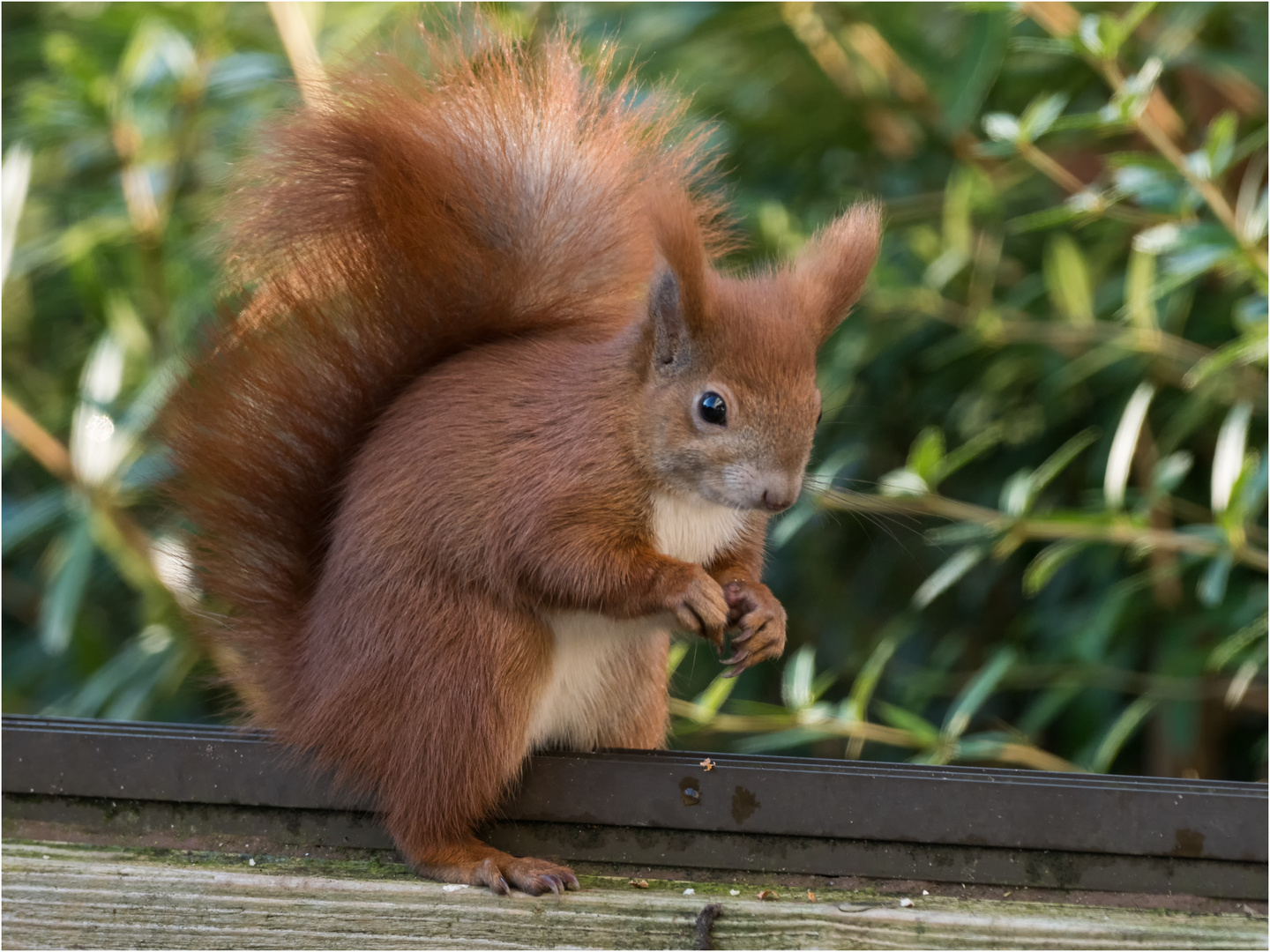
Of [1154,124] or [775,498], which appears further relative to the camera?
[1154,124]

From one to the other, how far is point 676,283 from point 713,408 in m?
0.10

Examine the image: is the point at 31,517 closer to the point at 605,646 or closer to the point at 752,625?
the point at 605,646

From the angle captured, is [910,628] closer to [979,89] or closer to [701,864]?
[979,89]

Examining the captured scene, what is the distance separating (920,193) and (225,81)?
Answer: 112 centimetres

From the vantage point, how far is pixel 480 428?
0.89m

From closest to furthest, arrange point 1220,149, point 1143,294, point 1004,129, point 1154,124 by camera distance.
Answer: point 1220,149 < point 1004,129 < point 1143,294 < point 1154,124

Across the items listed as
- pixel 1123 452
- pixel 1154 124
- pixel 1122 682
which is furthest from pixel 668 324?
pixel 1122 682

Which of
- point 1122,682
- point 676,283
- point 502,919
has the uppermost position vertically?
point 676,283

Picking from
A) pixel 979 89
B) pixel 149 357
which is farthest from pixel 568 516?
pixel 149 357

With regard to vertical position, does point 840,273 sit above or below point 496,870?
above

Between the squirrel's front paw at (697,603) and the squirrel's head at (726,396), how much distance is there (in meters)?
0.09

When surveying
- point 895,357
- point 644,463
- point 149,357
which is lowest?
point 644,463

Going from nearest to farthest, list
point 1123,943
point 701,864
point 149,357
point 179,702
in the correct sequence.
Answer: point 1123,943 → point 701,864 → point 149,357 → point 179,702

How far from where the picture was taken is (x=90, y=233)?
1950mm
